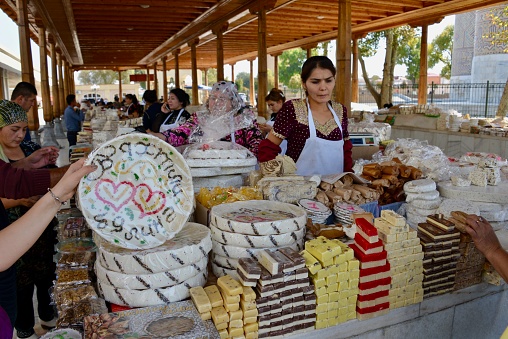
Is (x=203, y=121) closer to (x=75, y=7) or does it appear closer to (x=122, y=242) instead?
(x=122, y=242)

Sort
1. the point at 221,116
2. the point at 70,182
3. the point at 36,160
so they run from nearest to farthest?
the point at 70,182
the point at 36,160
the point at 221,116

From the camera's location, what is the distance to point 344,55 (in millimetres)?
7090

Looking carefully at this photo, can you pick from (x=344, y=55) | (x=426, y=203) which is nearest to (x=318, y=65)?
(x=426, y=203)

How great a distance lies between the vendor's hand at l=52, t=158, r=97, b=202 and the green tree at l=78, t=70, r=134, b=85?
83.0 metres

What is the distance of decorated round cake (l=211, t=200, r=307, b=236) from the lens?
1.71 m

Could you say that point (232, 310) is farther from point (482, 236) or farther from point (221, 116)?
point (221, 116)

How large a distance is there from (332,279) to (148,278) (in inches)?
27.5

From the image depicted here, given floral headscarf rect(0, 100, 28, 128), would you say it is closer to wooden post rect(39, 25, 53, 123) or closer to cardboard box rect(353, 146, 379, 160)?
cardboard box rect(353, 146, 379, 160)

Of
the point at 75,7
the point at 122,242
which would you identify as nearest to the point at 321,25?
the point at 75,7

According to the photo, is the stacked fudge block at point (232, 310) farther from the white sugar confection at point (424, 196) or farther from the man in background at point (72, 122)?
the man in background at point (72, 122)

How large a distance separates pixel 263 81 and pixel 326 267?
30.2 ft

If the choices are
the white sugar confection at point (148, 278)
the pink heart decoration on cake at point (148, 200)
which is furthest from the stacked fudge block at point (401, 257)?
the pink heart decoration on cake at point (148, 200)

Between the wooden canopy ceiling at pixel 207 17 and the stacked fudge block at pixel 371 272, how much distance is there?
8.16 metres

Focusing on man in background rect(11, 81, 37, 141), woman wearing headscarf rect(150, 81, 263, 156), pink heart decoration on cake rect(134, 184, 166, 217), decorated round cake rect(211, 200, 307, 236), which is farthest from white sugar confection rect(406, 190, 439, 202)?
man in background rect(11, 81, 37, 141)
